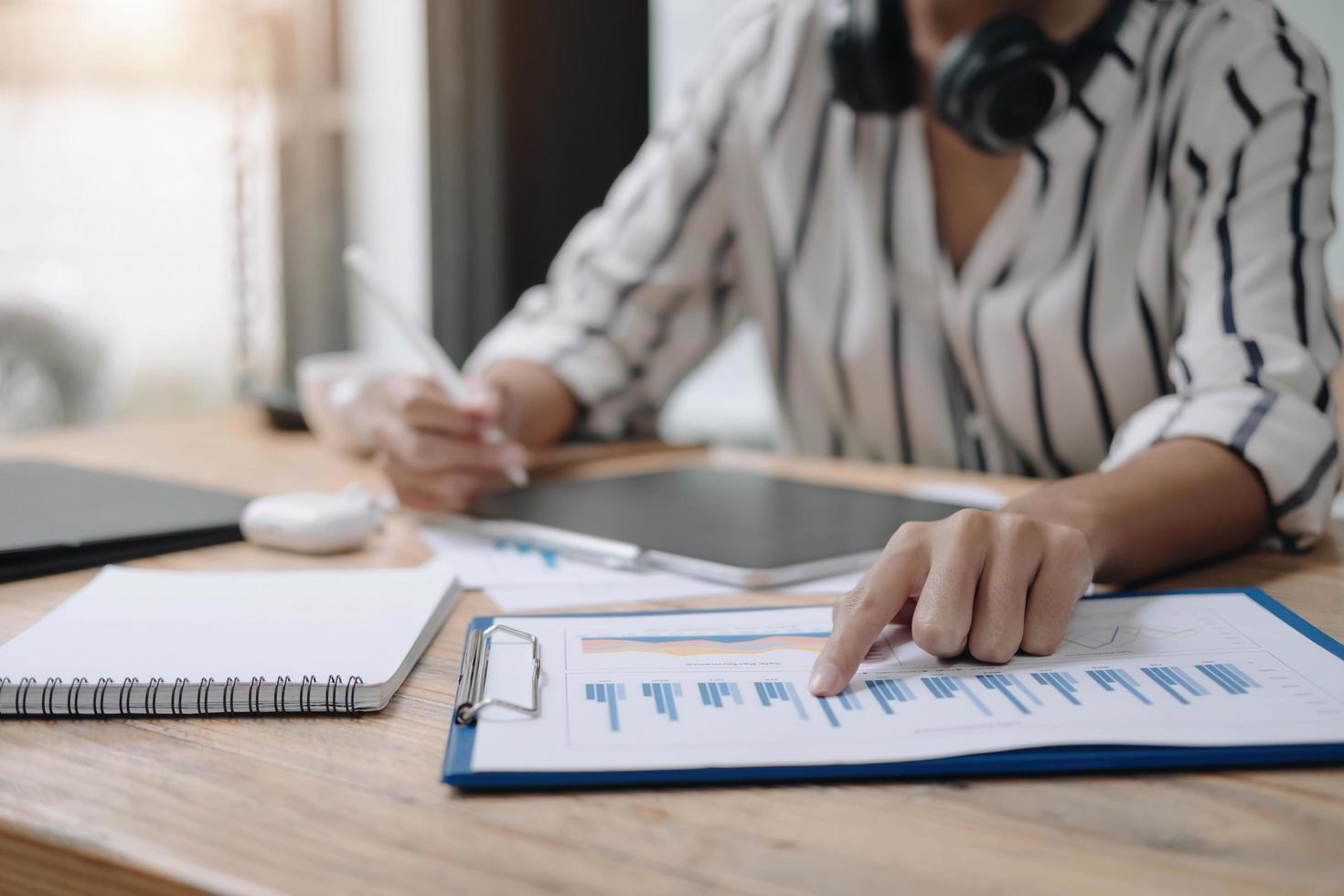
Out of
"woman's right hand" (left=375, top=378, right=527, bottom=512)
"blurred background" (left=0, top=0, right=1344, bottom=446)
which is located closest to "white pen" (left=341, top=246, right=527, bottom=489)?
"woman's right hand" (left=375, top=378, right=527, bottom=512)

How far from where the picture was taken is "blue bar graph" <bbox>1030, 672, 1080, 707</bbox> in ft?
1.46

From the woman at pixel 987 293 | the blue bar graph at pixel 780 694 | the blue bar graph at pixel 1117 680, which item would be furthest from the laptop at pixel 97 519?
the blue bar graph at pixel 1117 680

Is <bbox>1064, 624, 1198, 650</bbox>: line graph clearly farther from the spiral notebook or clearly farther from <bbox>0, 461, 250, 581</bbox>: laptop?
<bbox>0, 461, 250, 581</bbox>: laptop

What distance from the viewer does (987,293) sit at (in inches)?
43.3

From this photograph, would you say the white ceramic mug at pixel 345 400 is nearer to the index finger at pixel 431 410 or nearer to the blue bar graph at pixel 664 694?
the index finger at pixel 431 410

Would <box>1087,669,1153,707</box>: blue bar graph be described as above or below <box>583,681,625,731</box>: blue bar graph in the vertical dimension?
above

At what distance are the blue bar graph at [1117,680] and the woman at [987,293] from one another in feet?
0.10

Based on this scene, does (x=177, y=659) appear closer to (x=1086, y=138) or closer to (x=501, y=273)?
(x=1086, y=138)

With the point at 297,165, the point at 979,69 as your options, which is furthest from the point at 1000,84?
the point at 297,165

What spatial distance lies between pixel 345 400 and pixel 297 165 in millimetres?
1300

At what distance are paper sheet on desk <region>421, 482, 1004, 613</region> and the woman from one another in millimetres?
113

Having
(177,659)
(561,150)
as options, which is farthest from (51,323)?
(177,659)

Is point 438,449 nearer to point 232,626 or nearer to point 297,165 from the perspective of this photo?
point 232,626

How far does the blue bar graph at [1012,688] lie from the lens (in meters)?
0.44
